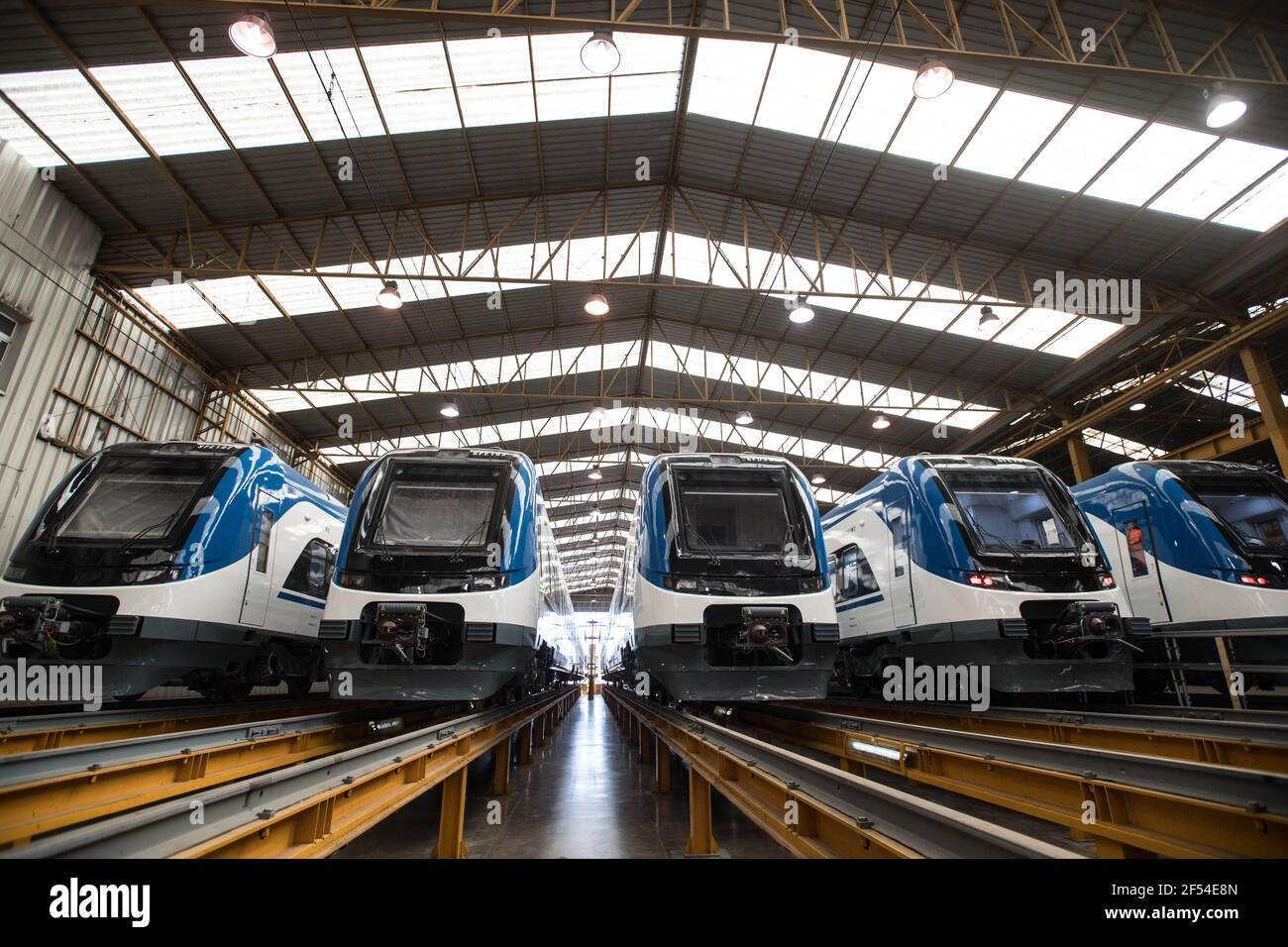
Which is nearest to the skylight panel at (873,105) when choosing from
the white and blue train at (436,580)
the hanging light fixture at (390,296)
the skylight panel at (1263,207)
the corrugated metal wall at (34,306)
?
the skylight panel at (1263,207)

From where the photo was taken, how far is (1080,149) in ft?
31.6

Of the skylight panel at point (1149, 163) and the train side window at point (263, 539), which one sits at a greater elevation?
the skylight panel at point (1149, 163)

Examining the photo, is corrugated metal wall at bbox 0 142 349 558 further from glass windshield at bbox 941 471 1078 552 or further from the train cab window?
glass windshield at bbox 941 471 1078 552

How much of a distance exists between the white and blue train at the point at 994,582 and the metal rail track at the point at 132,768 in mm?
5392

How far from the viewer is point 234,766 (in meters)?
3.82

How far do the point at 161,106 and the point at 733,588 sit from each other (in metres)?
10.7

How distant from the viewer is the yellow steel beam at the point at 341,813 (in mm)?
2113

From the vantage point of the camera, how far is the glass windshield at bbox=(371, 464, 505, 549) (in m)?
5.70

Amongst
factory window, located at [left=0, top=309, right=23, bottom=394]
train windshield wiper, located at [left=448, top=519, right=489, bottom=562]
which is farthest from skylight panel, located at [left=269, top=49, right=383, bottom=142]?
train windshield wiper, located at [left=448, top=519, right=489, bottom=562]

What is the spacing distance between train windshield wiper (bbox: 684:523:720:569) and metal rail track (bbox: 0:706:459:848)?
135 inches

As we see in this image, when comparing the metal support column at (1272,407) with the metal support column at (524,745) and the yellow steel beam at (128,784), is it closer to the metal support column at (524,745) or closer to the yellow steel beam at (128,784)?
the metal support column at (524,745)

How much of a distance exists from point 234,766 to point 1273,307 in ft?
53.6
